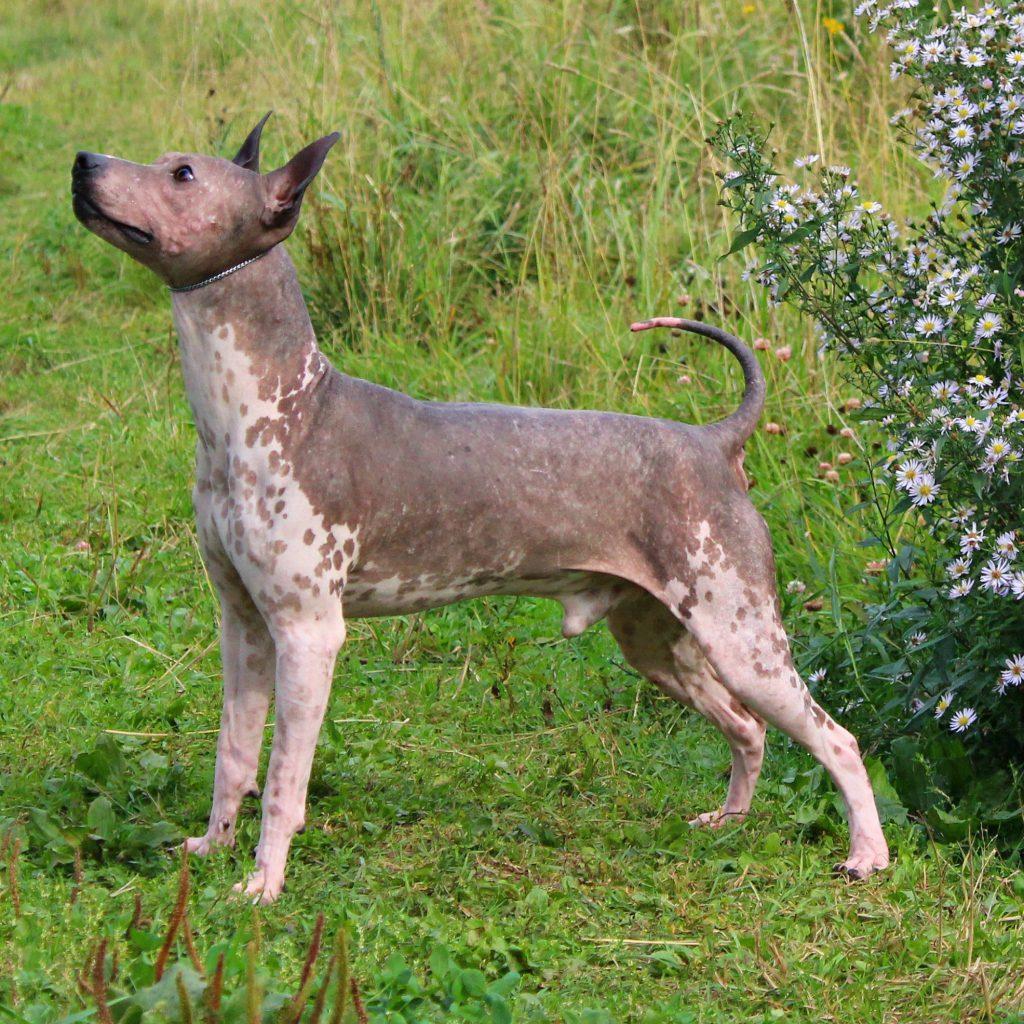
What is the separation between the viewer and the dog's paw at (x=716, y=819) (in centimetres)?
417

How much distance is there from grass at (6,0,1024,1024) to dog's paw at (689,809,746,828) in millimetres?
52

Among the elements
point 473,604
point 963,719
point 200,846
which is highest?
point 963,719

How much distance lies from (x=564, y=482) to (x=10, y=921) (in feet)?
5.21

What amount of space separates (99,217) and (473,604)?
8.17ft

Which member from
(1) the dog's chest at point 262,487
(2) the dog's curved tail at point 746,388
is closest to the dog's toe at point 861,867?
(2) the dog's curved tail at point 746,388

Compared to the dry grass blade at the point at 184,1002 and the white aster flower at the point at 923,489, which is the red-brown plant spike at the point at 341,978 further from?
the white aster flower at the point at 923,489

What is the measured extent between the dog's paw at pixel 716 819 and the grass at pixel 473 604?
2.0 inches

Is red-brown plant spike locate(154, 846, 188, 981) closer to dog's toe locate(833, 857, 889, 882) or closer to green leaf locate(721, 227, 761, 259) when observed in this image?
dog's toe locate(833, 857, 889, 882)

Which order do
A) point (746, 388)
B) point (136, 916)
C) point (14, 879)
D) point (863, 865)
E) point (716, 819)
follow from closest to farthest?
point (136, 916)
point (14, 879)
point (863, 865)
point (746, 388)
point (716, 819)

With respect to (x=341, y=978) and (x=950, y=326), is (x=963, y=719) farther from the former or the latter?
(x=341, y=978)

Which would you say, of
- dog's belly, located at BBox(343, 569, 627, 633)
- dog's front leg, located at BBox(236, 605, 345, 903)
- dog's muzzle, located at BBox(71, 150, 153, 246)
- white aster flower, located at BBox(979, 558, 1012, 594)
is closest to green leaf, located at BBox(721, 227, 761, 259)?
dog's belly, located at BBox(343, 569, 627, 633)

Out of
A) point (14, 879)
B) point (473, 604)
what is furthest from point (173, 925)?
point (473, 604)

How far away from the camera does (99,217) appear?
3.39m

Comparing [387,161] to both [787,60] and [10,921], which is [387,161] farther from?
[10,921]
